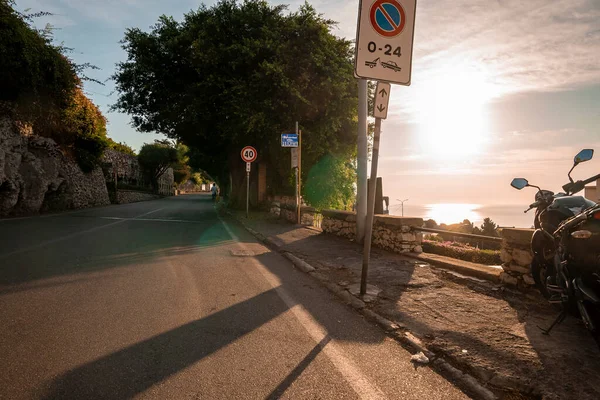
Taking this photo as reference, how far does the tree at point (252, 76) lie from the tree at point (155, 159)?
99.9 feet

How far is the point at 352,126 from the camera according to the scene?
67.4 ft

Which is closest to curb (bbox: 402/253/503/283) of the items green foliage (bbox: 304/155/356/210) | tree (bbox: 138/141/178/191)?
green foliage (bbox: 304/155/356/210)

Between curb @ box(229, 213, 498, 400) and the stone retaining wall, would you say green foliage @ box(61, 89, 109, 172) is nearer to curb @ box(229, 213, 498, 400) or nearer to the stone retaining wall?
the stone retaining wall

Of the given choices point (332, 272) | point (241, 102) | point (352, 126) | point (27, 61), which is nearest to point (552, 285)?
point (332, 272)

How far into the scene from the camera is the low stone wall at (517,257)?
4.95 meters

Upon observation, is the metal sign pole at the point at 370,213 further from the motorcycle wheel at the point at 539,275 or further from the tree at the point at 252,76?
the tree at the point at 252,76

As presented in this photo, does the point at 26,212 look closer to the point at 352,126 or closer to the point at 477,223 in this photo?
the point at 352,126

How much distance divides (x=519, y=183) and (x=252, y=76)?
1519cm

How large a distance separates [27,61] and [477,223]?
36.5 metres

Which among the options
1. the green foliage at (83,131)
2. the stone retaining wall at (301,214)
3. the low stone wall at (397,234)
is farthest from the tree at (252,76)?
the low stone wall at (397,234)

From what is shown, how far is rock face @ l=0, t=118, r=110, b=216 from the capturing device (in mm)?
14961

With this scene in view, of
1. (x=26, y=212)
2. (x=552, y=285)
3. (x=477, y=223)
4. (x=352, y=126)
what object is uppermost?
(x=352, y=126)

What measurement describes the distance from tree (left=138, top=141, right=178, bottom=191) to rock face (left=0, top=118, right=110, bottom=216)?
28.7 meters

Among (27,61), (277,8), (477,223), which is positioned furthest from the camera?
(477,223)
